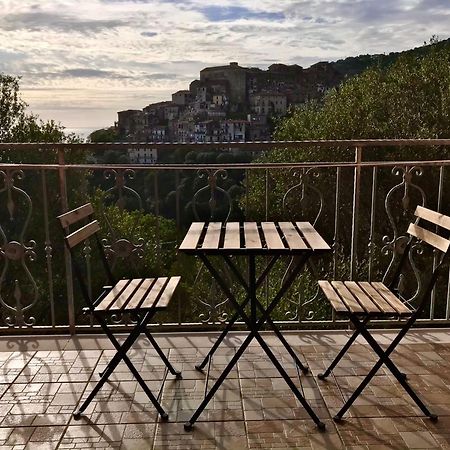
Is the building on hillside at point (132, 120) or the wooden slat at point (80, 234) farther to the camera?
the building on hillside at point (132, 120)

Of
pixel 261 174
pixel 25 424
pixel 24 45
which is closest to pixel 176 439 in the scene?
pixel 25 424

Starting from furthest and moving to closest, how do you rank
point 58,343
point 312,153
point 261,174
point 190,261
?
point 190,261 → point 261,174 → point 312,153 → point 58,343

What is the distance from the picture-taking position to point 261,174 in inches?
551

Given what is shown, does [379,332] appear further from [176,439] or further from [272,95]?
[272,95]

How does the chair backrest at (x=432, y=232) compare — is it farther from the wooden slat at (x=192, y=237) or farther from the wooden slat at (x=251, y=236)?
the wooden slat at (x=192, y=237)

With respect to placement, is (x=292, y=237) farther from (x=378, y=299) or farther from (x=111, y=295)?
(x=111, y=295)

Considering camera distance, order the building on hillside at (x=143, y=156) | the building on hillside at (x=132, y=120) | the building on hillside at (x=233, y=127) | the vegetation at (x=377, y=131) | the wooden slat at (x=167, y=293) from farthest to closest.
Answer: the building on hillside at (x=132, y=120), the building on hillside at (x=233, y=127), the vegetation at (x=377, y=131), the building on hillside at (x=143, y=156), the wooden slat at (x=167, y=293)

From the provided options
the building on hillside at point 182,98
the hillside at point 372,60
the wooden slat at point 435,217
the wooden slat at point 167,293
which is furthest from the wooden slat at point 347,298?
the building on hillside at point 182,98

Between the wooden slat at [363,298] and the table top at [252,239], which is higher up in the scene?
the table top at [252,239]

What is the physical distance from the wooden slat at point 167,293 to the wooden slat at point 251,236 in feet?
1.55

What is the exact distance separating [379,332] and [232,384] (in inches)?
48.3

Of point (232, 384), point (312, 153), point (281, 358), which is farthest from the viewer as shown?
point (312, 153)

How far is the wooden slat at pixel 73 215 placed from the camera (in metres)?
2.50

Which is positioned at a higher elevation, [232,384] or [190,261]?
[232,384]
